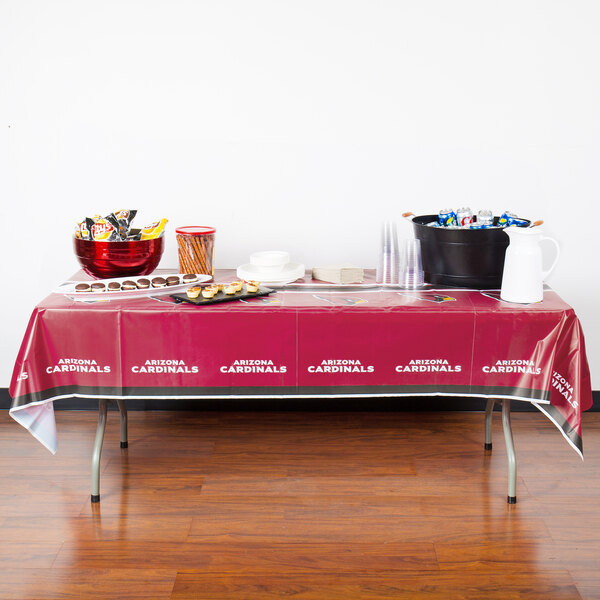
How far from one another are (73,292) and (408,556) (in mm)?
1269

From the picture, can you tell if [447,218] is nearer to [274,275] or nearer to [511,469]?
[274,275]

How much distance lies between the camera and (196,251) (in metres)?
2.57

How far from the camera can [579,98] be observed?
2.80 meters

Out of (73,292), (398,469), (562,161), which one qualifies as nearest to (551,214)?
(562,161)

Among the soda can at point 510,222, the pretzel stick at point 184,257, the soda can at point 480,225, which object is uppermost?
the soda can at point 510,222

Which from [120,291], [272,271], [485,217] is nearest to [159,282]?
[120,291]

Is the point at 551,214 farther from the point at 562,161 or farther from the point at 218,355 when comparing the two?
the point at 218,355

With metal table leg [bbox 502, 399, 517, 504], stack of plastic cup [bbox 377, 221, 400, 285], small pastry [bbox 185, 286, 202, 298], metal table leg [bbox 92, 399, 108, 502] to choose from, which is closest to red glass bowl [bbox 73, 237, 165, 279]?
small pastry [bbox 185, 286, 202, 298]

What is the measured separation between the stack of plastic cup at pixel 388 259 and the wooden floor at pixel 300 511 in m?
0.64

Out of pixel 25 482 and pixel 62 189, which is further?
pixel 62 189

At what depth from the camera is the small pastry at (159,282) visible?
7.81 ft

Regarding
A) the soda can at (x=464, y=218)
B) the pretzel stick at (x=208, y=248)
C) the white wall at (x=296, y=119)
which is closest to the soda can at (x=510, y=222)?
the soda can at (x=464, y=218)

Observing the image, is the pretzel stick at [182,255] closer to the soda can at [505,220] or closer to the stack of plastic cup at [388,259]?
the stack of plastic cup at [388,259]

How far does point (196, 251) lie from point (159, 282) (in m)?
0.22
